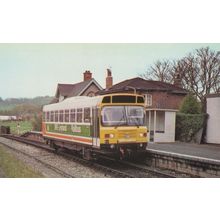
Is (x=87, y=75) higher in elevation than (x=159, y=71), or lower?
lower

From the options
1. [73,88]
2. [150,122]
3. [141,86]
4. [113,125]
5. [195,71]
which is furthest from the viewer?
[150,122]

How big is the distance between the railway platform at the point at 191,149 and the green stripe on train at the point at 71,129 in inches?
69.8

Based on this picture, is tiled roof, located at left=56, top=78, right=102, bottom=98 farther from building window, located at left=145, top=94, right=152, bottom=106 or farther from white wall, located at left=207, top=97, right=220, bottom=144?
white wall, located at left=207, top=97, right=220, bottom=144

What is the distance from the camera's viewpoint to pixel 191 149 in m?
11.6

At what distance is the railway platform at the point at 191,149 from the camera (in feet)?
31.9

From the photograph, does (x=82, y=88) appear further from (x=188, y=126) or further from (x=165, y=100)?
(x=188, y=126)

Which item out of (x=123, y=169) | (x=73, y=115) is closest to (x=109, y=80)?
(x=123, y=169)

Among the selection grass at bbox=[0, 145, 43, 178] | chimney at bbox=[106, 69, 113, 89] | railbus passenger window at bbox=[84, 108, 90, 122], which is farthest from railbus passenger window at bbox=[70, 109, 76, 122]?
chimney at bbox=[106, 69, 113, 89]

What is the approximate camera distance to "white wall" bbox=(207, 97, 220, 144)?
9.98 metres

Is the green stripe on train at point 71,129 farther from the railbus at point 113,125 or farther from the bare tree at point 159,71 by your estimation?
the bare tree at point 159,71

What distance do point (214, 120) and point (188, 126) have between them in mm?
1410

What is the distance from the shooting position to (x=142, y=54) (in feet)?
27.4

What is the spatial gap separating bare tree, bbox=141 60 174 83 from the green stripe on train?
2.37 m

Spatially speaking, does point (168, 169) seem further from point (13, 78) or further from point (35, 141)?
point (35, 141)
